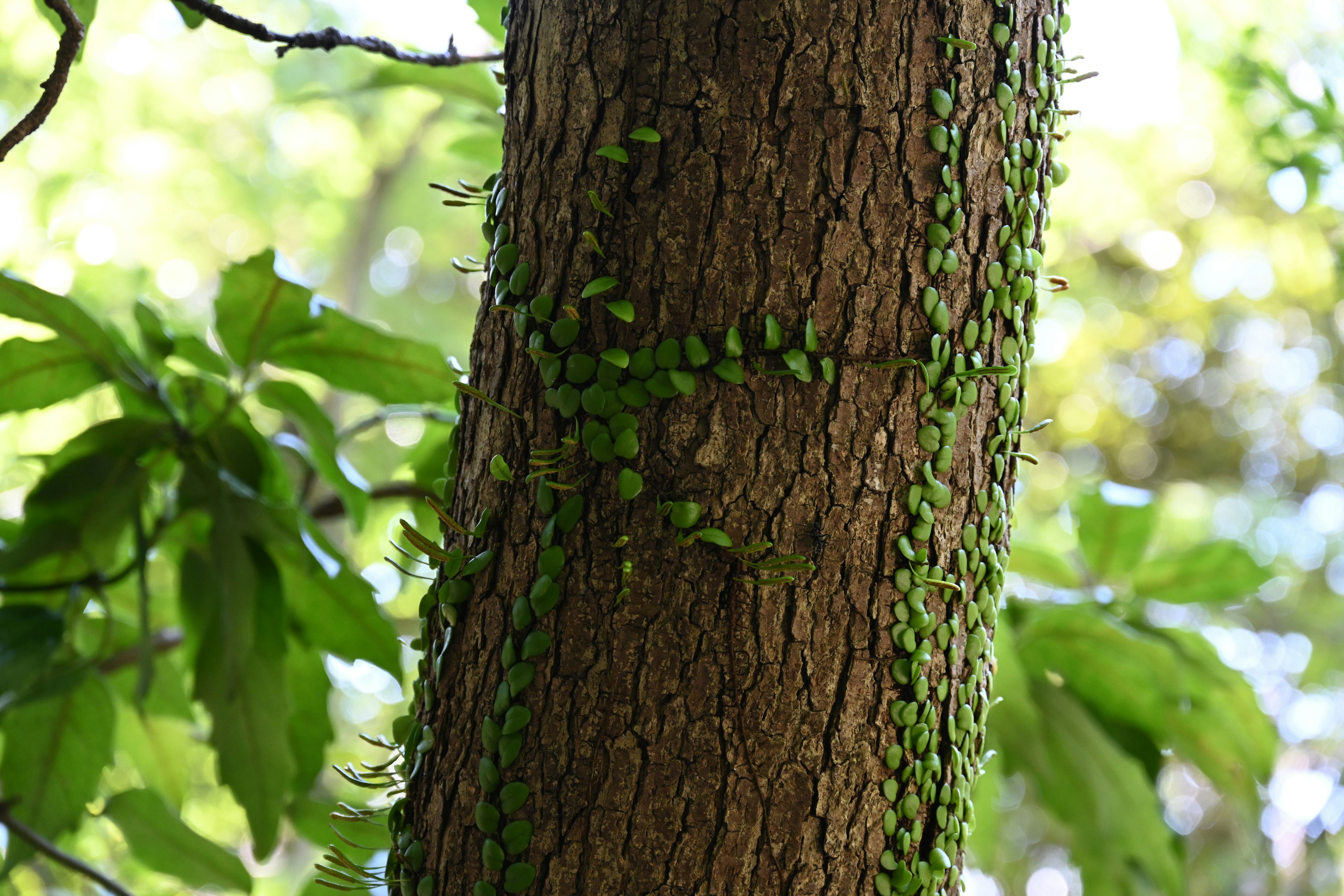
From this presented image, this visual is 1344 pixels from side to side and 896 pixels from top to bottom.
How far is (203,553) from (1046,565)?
93cm

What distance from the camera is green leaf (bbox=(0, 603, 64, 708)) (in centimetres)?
81

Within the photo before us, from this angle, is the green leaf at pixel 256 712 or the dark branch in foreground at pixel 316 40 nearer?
the dark branch in foreground at pixel 316 40

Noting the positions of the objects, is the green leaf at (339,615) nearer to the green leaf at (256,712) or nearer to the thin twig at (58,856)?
the green leaf at (256,712)

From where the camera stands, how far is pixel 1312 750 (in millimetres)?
3955

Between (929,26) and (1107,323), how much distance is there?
421cm

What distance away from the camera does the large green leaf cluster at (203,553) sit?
0.84m

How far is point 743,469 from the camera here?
0.47 m

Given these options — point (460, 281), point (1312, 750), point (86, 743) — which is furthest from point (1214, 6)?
point (460, 281)

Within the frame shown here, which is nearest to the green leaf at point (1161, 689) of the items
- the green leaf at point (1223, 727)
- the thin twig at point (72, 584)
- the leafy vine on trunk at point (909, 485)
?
the green leaf at point (1223, 727)

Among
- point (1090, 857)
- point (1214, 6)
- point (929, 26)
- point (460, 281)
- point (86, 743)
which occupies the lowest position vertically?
point (86, 743)

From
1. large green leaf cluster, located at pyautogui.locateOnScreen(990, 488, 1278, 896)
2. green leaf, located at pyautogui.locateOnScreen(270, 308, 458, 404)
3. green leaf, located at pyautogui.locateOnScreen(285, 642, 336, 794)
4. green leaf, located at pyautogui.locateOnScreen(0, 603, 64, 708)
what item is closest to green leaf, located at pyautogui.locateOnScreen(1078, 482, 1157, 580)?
large green leaf cluster, located at pyautogui.locateOnScreen(990, 488, 1278, 896)

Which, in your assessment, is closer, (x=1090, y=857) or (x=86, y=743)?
(x=86, y=743)

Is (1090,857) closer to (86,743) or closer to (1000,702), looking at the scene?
(1000,702)

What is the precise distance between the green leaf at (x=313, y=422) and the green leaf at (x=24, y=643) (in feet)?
0.89
